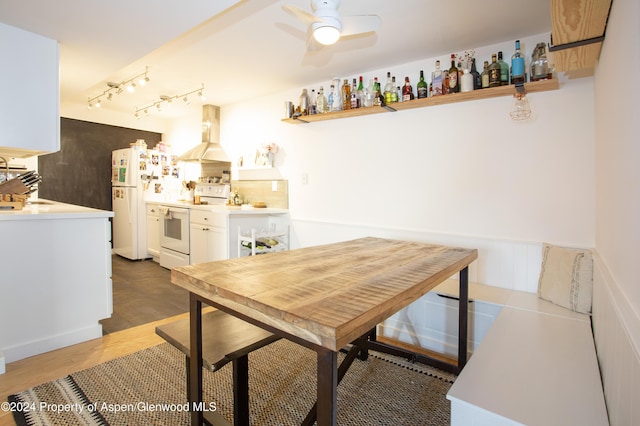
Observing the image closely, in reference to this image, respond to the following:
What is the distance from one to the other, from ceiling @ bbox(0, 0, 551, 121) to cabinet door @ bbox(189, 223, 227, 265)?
1.60 metres

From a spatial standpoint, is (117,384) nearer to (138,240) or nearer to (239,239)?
(239,239)

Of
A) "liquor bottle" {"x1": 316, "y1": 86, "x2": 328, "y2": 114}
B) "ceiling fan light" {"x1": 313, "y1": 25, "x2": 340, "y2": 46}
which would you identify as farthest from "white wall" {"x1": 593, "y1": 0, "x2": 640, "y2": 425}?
"liquor bottle" {"x1": 316, "y1": 86, "x2": 328, "y2": 114}

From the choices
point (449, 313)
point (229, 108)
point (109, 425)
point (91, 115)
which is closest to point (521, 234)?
point (449, 313)

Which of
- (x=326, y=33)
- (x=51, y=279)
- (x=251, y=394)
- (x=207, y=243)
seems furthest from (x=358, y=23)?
(x=207, y=243)

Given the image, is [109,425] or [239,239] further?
[239,239]

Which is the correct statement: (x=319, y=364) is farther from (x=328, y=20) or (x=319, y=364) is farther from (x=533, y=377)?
(x=328, y=20)

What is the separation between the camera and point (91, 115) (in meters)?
4.93

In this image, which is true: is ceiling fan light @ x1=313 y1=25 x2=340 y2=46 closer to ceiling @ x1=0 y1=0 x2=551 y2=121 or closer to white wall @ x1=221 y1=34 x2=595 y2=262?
ceiling @ x1=0 y1=0 x2=551 y2=121

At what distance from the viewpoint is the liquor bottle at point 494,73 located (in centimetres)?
227

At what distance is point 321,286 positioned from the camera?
3.46 feet

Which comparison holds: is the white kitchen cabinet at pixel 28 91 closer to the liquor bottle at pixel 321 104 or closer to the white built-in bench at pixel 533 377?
the liquor bottle at pixel 321 104

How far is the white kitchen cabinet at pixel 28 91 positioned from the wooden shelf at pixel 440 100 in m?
1.94

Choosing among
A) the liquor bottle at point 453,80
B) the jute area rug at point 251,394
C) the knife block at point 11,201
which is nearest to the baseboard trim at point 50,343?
the jute area rug at point 251,394

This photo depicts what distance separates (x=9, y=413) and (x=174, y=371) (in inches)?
29.5
